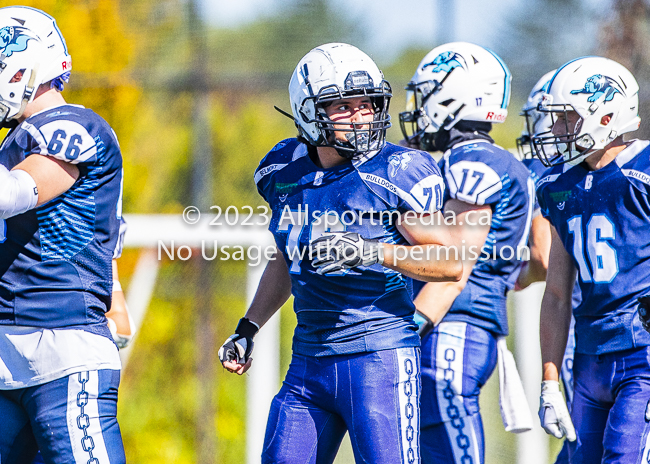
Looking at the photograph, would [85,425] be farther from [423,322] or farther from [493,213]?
[493,213]

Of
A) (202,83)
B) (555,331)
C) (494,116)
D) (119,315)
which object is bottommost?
(555,331)

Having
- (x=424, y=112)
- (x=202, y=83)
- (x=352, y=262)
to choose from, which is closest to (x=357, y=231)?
(x=352, y=262)

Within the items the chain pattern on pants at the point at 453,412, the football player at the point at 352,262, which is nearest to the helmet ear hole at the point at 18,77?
the football player at the point at 352,262

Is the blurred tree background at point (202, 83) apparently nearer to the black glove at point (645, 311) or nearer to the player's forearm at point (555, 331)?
the player's forearm at point (555, 331)

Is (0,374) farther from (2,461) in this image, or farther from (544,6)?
(544,6)

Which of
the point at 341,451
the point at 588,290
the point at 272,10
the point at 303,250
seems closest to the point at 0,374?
the point at 303,250

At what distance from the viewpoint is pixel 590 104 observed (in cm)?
296

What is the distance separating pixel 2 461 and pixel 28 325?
0.44 metres

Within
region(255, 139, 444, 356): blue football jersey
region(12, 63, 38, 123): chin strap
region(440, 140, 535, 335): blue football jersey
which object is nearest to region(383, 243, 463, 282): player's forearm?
region(255, 139, 444, 356): blue football jersey

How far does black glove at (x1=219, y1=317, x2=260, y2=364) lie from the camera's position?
2.74 m

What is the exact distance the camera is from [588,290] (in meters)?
2.93

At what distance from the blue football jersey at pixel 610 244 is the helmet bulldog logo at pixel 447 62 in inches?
34.1

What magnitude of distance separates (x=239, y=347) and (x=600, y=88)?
1600mm

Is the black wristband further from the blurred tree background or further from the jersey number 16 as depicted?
the blurred tree background
